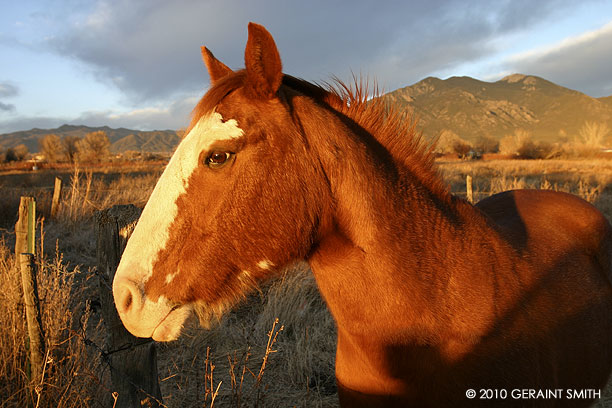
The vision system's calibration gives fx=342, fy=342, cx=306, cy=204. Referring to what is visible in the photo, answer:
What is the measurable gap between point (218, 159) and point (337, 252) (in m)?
0.69

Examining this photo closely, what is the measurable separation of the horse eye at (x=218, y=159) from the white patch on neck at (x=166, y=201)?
0.14 ft

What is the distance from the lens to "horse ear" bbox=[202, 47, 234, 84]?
2.06m

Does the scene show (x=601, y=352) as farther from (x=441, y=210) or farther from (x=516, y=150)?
(x=516, y=150)

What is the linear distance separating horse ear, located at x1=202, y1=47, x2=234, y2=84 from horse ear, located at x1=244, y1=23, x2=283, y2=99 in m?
0.59

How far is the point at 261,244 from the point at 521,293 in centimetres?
131

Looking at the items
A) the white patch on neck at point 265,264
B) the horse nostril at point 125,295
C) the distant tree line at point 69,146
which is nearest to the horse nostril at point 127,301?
the horse nostril at point 125,295

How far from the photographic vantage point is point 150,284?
1.45 metres

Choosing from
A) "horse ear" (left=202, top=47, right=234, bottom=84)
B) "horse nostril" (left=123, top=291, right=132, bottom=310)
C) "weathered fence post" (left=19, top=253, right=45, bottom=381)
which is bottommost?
"weathered fence post" (left=19, top=253, right=45, bottom=381)

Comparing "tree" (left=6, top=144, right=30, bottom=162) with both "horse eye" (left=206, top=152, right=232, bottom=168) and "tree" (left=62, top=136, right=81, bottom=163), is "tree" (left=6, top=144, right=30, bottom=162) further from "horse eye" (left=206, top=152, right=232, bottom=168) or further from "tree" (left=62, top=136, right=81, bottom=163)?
"horse eye" (left=206, top=152, right=232, bottom=168)

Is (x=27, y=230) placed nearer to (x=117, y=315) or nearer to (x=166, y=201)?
(x=117, y=315)

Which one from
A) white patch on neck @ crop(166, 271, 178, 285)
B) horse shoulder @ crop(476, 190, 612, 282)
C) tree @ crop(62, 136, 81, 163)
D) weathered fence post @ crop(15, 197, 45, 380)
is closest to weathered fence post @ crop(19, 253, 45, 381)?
weathered fence post @ crop(15, 197, 45, 380)

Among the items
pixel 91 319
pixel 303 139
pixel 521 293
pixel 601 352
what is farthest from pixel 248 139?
pixel 91 319

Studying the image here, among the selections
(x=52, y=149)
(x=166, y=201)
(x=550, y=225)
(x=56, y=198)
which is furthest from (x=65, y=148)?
(x=550, y=225)

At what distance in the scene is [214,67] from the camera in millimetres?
2062
